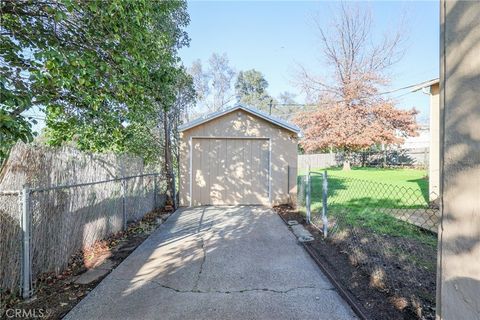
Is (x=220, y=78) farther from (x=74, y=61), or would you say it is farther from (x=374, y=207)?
(x=74, y=61)

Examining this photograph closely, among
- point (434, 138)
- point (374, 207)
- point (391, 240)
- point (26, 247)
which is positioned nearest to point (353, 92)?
point (434, 138)

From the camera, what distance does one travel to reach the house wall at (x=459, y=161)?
1240mm

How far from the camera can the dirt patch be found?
107 inches

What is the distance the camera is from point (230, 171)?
348 inches

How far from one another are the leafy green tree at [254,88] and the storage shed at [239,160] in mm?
25508

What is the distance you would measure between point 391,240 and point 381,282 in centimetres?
171

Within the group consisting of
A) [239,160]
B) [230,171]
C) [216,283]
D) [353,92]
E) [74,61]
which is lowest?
[216,283]

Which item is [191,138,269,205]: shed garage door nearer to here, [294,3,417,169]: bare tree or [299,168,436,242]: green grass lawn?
[299,168,436,242]: green grass lawn

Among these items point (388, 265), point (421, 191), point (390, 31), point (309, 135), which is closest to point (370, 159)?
point (309, 135)

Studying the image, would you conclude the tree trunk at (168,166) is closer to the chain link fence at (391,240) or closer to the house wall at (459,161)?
the chain link fence at (391,240)

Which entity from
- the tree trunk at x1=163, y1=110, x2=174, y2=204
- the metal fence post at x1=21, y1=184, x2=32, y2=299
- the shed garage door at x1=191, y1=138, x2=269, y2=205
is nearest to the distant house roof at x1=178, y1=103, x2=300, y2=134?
the shed garage door at x1=191, y1=138, x2=269, y2=205

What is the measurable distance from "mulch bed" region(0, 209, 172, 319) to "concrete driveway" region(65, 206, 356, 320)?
154mm

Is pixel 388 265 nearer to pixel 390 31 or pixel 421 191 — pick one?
pixel 421 191

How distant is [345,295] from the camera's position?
307 centimetres
